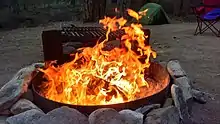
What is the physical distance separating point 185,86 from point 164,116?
2.45ft

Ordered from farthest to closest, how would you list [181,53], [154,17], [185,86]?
[154,17], [181,53], [185,86]

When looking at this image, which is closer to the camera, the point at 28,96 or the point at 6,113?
the point at 6,113

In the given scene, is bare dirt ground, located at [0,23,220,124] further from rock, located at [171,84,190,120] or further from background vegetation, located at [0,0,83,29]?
background vegetation, located at [0,0,83,29]

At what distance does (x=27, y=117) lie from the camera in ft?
8.04

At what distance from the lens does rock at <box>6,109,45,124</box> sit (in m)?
2.42

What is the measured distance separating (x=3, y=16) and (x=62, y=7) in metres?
2.10

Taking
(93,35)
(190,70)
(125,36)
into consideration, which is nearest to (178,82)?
(125,36)

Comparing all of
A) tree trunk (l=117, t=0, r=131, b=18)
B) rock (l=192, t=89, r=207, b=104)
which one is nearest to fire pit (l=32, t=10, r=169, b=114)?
rock (l=192, t=89, r=207, b=104)

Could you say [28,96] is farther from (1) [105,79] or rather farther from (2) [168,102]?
(2) [168,102]

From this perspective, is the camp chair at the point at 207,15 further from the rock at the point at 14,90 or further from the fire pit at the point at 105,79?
the rock at the point at 14,90

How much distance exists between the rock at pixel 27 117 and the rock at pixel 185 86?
1.36 m

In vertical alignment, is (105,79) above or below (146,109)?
above

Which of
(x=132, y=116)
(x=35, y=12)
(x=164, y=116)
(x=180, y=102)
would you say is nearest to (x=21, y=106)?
(x=132, y=116)

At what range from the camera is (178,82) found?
3258mm
